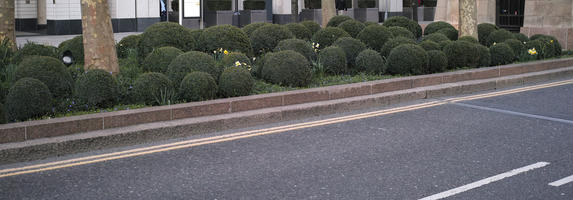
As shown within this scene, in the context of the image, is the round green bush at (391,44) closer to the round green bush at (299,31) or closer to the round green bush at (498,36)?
the round green bush at (299,31)

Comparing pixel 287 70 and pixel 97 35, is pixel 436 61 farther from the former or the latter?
pixel 97 35

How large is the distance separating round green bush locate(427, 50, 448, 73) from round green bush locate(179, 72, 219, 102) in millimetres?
5570

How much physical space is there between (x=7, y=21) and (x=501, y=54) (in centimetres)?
1100

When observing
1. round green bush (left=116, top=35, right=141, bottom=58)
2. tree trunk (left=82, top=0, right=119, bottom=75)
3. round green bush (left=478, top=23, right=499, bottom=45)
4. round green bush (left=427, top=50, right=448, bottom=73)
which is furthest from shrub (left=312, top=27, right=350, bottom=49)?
round green bush (left=478, top=23, right=499, bottom=45)

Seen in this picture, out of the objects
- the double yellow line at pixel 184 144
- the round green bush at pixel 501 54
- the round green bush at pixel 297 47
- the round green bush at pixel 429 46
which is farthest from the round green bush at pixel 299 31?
the double yellow line at pixel 184 144

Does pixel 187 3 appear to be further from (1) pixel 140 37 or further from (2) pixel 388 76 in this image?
(2) pixel 388 76

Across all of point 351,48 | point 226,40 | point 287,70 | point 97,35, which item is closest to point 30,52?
point 97,35

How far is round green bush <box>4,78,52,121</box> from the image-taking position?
8516 millimetres

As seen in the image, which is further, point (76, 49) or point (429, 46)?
point (429, 46)

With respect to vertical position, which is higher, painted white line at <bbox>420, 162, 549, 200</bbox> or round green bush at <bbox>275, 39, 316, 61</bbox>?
round green bush at <bbox>275, 39, 316, 61</bbox>

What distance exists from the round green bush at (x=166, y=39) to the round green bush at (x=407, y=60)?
4.11 metres

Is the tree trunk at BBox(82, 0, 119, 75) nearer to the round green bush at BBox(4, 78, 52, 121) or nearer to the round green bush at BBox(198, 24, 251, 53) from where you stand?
the round green bush at BBox(4, 78, 52, 121)

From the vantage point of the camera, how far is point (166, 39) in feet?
43.1

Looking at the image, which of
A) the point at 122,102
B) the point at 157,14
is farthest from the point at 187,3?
the point at 122,102
